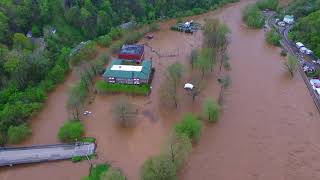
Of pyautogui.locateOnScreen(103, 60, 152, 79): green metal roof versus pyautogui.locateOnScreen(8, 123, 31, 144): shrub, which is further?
pyautogui.locateOnScreen(103, 60, 152, 79): green metal roof

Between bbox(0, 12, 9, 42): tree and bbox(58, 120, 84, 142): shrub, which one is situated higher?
bbox(0, 12, 9, 42): tree

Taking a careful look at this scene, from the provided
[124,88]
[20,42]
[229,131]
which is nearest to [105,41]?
[20,42]

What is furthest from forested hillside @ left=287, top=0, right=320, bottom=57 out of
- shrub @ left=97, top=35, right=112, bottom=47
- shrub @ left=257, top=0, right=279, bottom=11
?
shrub @ left=97, top=35, right=112, bottom=47

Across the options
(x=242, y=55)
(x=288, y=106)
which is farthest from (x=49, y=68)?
(x=288, y=106)

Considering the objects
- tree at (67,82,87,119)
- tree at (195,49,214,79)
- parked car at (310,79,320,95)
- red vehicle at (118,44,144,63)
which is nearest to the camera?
tree at (67,82,87,119)

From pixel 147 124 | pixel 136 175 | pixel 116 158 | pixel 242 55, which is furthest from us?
pixel 242 55

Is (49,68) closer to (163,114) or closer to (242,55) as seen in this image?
(163,114)

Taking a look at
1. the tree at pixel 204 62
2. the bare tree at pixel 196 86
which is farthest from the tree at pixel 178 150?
the tree at pixel 204 62

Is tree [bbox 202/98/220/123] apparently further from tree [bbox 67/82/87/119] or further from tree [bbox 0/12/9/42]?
tree [bbox 0/12/9/42]
